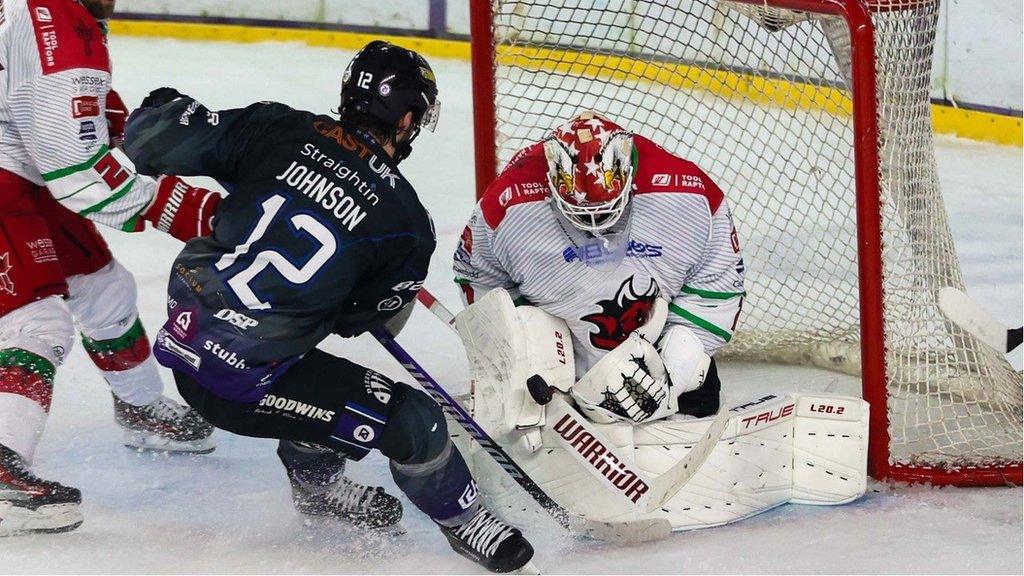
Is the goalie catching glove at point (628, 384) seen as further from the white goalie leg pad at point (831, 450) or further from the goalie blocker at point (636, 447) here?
the white goalie leg pad at point (831, 450)

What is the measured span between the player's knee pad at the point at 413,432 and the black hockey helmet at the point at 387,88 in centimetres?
44

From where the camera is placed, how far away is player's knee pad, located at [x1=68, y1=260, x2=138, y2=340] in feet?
8.96

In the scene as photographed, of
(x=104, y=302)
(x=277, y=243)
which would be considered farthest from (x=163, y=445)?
(x=277, y=243)

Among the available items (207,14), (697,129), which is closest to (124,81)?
(207,14)

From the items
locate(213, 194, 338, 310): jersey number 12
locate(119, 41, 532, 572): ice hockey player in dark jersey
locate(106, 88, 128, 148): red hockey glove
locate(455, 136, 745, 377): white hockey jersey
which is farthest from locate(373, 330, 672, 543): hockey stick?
locate(106, 88, 128, 148): red hockey glove

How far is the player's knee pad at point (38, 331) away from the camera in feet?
7.97

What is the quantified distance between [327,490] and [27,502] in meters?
0.54

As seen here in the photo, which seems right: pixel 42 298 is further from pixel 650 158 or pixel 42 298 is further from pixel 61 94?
pixel 650 158

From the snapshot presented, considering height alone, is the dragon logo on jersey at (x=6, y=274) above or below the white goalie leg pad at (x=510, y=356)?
above

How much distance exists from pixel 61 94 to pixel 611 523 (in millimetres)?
1239

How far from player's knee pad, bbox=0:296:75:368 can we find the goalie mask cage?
956mm

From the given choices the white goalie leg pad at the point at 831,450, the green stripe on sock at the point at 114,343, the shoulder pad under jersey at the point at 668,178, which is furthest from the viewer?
the green stripe on sock at the point at 114,343

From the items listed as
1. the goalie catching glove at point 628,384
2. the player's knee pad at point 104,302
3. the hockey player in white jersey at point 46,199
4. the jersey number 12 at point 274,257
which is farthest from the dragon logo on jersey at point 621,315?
the player's knee pad at point 104,302

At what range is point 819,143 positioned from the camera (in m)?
3.32
